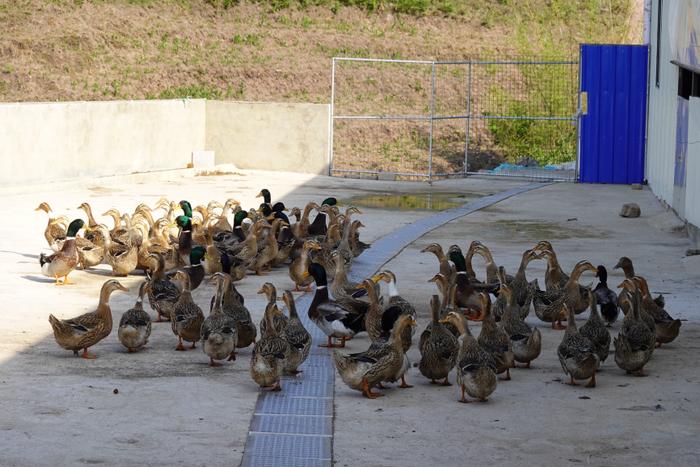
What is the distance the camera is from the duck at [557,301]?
1180 cm

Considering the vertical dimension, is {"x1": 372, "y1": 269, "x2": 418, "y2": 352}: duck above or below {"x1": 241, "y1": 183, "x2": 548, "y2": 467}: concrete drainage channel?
above

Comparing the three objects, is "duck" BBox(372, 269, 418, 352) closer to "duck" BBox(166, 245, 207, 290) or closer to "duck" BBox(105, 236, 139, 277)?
"duck" BBox(166, 245, 207, 290)

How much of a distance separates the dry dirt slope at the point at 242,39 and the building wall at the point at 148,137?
928 cm

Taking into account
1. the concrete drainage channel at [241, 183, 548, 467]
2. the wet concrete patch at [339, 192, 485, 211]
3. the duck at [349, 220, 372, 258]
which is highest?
the wet concrete patch at [339, 192, 485, 211]

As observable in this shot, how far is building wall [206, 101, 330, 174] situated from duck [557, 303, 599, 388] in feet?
65.2

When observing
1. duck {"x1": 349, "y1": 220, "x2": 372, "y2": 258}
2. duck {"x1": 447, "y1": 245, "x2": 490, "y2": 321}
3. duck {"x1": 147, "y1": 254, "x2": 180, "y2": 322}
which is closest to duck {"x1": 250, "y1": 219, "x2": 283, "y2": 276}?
duck {"x1": 349, "y1": 220, "x2": 372, "y2": 258}

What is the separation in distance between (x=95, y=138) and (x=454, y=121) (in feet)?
49.2

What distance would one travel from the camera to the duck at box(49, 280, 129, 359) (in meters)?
10.1

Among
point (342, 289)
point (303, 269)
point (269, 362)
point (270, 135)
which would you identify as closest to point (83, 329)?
point (269, 362)

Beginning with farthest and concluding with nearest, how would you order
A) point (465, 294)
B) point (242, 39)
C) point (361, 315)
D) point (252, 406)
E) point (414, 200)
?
point (242, 39), point (414, 200), point (465, 294), point (361, 315), point (252, 406)

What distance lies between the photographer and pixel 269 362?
909cm

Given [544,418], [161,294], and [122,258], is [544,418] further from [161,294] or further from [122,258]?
[122,258]

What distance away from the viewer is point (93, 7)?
43.8 meters

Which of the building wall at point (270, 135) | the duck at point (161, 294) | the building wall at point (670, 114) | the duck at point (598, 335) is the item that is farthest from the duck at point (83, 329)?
the building wall at point (270, 135)
